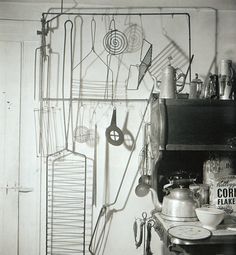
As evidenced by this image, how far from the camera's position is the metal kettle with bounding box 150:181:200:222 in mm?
1909

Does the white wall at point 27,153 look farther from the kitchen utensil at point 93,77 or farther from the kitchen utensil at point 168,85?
the kitchen utensil at point 168,85

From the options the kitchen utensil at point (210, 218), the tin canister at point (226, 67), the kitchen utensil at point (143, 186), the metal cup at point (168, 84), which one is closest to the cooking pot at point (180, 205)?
the kitchen utensil at point (210, 218)

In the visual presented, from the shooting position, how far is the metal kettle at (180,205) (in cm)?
191

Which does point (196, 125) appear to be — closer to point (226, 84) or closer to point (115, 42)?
point (226, 84)

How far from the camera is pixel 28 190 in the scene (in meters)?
2.37

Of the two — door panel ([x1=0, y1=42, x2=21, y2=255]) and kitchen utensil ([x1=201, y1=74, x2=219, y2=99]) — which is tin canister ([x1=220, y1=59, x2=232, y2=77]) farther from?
door panel ([x1=0, y1=42, x2=21, y2=255])

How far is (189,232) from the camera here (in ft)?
5.61

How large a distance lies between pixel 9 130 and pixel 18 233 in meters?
0.71

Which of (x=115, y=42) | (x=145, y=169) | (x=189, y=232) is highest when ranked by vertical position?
(x=115, y=42)

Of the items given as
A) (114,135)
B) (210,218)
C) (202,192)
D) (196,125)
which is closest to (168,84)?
(196,125)

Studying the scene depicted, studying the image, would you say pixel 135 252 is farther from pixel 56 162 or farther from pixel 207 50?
pixel 207 50

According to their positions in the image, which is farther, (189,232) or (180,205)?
(180,205)

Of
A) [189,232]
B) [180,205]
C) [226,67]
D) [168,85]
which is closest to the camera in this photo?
[189,232]

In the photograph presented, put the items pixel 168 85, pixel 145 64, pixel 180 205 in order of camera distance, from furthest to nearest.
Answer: pixel 145 64
pixel 168 85
pixel 180 205
